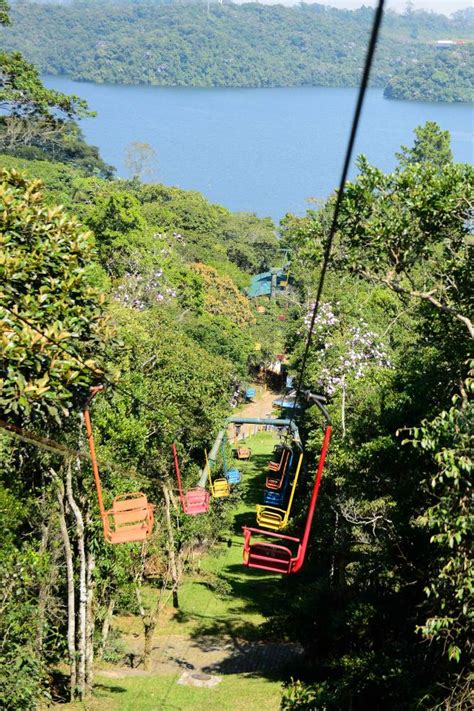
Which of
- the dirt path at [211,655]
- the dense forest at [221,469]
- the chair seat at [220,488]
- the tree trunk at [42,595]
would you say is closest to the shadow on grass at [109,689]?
the dense forest at [221,469]

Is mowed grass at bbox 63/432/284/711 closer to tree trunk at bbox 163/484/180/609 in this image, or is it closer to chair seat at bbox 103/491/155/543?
tree trunk at bbox 163/484/180/609

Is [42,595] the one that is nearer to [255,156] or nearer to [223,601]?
[223,601]

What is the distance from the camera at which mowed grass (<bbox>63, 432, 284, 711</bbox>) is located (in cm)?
1698

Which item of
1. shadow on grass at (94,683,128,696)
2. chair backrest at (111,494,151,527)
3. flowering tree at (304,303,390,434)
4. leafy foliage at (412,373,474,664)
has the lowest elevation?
shadow on grass at (94,683,128,696)

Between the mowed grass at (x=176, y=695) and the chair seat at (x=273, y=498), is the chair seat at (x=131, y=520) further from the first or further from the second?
the chair seat at (x=273, y=498)

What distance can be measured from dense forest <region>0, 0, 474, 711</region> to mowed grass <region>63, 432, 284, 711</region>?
84 millimetres

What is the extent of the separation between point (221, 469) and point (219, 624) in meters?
6.99

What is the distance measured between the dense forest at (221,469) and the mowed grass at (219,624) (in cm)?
8

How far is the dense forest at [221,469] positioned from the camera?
11070mm

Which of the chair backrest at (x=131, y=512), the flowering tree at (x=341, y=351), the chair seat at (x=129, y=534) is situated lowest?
the flowering tree at (x=341, y=351)

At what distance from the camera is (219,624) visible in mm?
23781

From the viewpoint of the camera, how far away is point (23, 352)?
1066cm

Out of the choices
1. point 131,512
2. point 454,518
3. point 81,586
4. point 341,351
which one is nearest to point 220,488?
point 341,351

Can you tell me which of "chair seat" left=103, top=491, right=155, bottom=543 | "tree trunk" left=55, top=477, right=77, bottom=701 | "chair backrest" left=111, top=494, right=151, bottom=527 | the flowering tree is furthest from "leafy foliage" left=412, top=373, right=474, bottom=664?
the flowering tree
